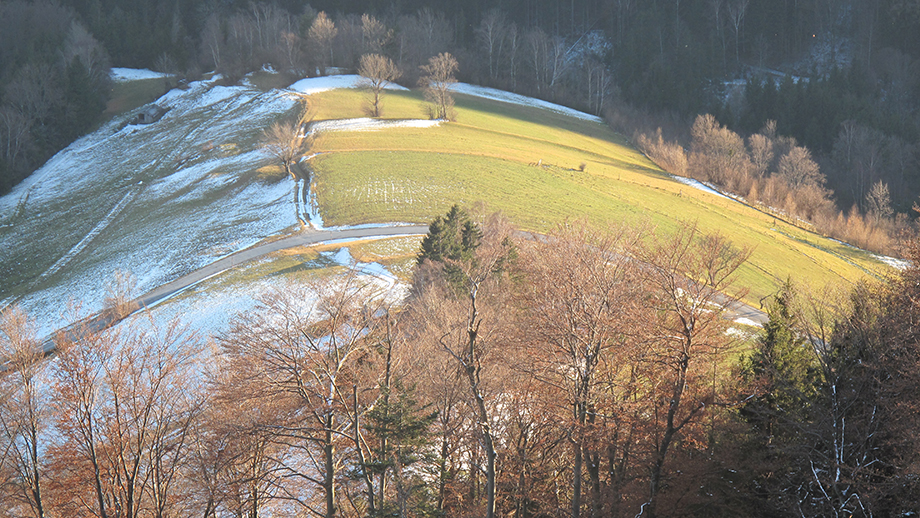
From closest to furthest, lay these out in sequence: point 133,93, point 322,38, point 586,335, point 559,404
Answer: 1. point 586,335
2. point 559,404
3. point 322,38
4. point 133,93

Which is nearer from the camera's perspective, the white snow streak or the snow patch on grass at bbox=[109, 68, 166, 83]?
the white snow streak

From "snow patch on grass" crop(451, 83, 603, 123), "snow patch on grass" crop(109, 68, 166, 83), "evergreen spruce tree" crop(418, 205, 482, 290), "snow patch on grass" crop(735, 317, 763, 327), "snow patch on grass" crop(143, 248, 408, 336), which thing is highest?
"snow patch on grass" crop(109, 68, 166, 83)

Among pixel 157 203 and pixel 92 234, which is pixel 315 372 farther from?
pixel 92 234

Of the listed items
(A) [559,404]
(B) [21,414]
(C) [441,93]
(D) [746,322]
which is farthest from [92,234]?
(D) [746,322]

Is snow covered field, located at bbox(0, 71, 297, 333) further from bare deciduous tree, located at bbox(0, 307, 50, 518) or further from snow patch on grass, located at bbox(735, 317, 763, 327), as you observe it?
snow patch on grass, located at bbox(735, 317, 763, 327)

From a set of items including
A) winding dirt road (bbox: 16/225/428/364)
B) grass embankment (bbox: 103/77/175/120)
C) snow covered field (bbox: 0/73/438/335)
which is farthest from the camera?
grass embankment (bbox: 103/77/175/120)

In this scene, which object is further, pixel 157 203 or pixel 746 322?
pixel 157 203

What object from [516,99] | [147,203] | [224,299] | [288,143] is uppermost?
[288,143]

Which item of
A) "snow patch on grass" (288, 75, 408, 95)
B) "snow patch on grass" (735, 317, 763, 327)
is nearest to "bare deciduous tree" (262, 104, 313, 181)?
"snow patch on grass" (288, 75, 408, 95)
